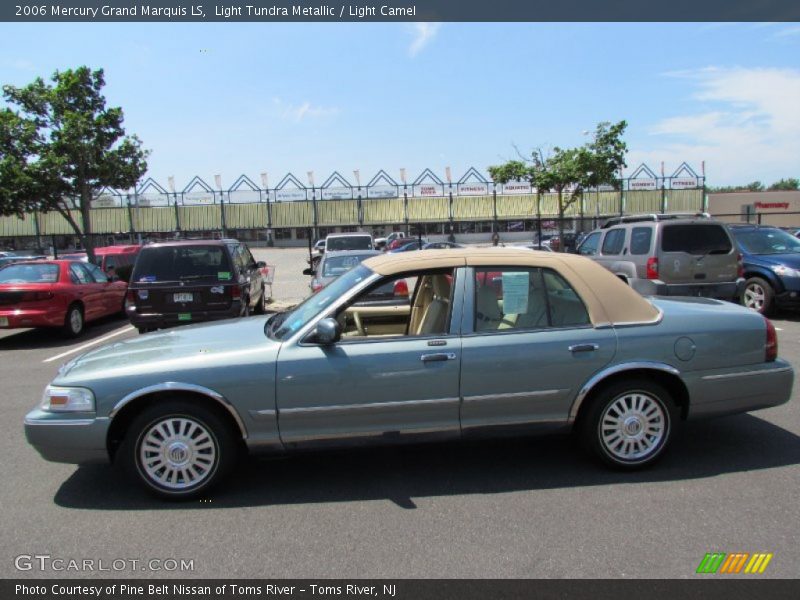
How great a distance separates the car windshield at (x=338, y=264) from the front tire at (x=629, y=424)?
7.48 m

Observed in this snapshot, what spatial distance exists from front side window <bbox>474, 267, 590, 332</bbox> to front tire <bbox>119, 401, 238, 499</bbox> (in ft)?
6.60

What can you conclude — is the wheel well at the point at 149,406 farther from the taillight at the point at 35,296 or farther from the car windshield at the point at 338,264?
the taillight at the point at 35,296

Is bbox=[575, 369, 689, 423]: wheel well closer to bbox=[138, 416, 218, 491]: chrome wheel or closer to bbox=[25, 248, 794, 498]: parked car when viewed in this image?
bbox=[25, 248, 794, 498]: parked car

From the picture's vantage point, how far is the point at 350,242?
18172mm

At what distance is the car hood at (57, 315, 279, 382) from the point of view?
3.70 meters

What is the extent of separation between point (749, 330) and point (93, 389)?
465 cm

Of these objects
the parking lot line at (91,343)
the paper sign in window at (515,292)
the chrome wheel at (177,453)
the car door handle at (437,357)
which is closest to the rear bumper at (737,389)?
the paper sign in window at (515,292)

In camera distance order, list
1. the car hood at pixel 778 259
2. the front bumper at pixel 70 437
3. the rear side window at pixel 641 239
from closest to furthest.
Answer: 1. the front bumper at pixel 70 437
2. the rear side window at pixel 641 239
3. the car hood at pixel 778 259

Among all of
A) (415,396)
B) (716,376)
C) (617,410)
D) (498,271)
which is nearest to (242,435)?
(415,396)

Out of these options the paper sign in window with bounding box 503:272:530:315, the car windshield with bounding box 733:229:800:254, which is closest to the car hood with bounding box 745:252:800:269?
the car windshield with bounding box 733:229:800:254

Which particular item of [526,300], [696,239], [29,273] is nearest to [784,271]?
[696,239]

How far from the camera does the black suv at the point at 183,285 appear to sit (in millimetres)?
8906

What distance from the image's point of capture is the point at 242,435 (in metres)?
3.75
